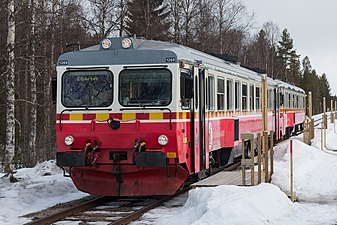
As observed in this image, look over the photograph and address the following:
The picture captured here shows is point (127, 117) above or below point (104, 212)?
above

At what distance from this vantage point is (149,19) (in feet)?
98.6

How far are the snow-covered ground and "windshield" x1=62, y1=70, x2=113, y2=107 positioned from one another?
2.15m

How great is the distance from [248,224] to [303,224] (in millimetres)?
1080

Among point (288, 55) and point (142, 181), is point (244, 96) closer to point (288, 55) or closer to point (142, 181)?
point (142, 181)

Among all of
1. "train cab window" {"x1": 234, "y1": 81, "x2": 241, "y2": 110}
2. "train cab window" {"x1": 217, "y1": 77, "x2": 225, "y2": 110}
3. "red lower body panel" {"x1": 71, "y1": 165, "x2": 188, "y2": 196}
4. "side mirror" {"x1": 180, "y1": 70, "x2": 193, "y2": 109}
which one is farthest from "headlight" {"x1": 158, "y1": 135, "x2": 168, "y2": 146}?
"train cab window" {"x1": 234, "y1": 81, "x2": 241, "y2": 110}

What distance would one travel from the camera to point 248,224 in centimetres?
824

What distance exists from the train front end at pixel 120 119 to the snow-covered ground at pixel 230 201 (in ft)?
2.58

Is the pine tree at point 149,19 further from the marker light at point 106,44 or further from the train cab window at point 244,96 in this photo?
the marker light at point 106,44

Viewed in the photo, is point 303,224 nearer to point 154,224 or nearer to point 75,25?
point 154,224

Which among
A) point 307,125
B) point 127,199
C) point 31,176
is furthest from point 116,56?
point 307,125

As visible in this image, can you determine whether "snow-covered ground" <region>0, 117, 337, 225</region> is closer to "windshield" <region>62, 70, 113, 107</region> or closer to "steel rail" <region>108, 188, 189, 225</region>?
"steel rail" <region>108, 188, 189, 225</region>

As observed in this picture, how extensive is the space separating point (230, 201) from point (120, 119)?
2904mm

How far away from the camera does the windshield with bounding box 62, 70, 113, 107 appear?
1127 centimetres

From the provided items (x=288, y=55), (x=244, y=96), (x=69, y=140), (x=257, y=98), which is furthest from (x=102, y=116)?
(x=288, y=55)
